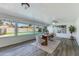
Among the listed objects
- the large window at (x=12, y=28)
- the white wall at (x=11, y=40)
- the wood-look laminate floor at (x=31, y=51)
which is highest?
the large window at (x=12, y=28)

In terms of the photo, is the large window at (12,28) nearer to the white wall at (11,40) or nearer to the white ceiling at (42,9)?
the white wall at (11,40)

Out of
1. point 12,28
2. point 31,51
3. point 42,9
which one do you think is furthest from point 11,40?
point 42,9

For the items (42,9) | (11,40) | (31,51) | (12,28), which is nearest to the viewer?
(42,9)

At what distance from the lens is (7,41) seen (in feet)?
20.4

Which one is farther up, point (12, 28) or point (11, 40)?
point (12, 28)

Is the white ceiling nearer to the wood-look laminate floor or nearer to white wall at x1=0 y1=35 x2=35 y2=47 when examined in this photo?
white wall at x1=0 y1=35 x2=35 y2=47

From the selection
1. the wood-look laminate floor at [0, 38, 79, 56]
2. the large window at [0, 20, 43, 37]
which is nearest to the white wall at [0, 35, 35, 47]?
the large window at [0, 20, 43, 37]

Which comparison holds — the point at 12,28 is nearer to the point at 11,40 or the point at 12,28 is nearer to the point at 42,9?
the point at 11,40

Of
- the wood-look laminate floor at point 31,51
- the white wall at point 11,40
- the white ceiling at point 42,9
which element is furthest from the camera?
the white wall at point 11,40

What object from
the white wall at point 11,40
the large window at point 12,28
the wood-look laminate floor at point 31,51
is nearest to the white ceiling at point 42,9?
the large window at point 12,28

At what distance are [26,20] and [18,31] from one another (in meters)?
1.28

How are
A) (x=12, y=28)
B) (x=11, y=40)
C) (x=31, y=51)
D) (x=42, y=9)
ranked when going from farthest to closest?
(x=12, y=28), (x=11, y=40), (x=31, y=51), (x=42, y=9)

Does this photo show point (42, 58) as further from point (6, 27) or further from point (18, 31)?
point (18, 31)

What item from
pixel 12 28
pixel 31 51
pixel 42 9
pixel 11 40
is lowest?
pixel 31 51
